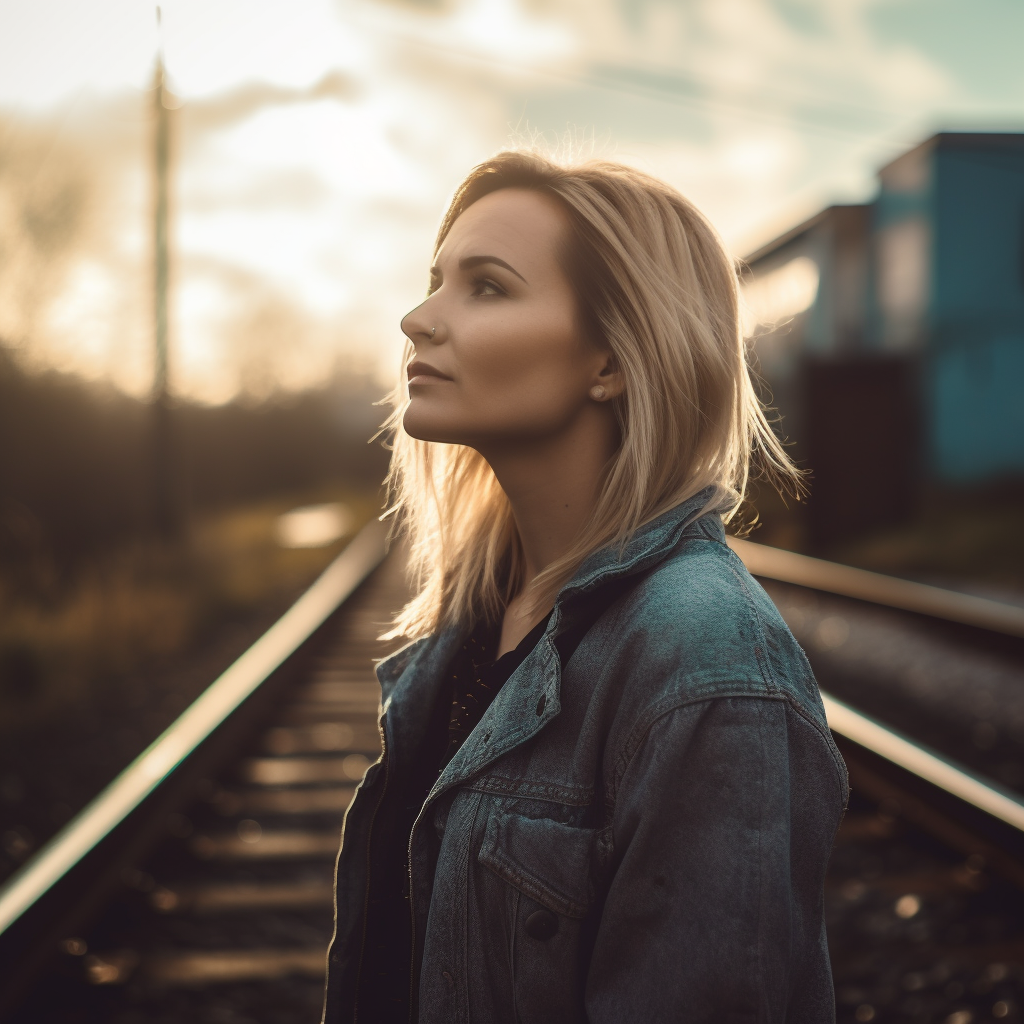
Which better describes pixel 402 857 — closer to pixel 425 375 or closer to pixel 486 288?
pixel 425 375

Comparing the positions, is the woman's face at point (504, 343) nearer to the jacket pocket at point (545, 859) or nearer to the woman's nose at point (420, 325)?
the woman's nose at point (420, 325)

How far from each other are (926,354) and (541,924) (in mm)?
21377

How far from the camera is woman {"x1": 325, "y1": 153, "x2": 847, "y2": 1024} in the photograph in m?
1.09

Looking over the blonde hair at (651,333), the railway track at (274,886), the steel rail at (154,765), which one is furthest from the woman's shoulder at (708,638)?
the steel rail at (154,765)

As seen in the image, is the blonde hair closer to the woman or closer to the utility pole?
the woman

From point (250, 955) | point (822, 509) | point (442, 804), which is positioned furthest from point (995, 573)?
point (442, 804)

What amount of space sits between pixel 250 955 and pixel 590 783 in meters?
2.28

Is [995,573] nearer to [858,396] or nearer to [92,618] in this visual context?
[858,396]

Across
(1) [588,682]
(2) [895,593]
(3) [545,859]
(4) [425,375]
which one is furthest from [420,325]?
(2) [895,593]

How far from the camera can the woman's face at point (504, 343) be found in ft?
4.99

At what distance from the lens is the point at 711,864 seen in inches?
42.3

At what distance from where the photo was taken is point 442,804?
1.44 meters

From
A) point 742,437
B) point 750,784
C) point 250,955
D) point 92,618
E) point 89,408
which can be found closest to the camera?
point 750,784

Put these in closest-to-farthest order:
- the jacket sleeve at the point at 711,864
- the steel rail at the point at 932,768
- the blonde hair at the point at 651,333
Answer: the jacket sleeve at the point at 711,864, the blonde hair at the point at 651,333, the steel rail at the point at 932,768
